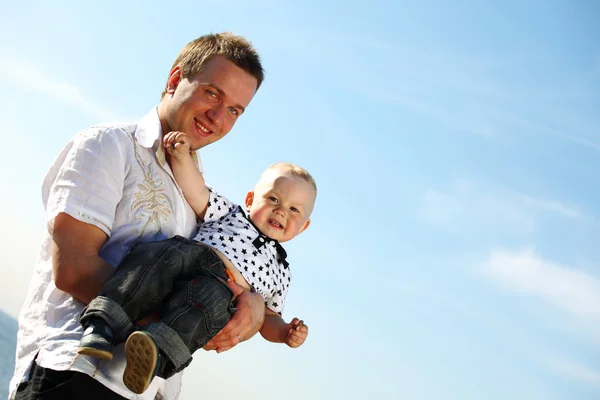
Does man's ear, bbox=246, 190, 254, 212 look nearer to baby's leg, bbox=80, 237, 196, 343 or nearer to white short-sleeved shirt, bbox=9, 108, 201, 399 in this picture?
white short-sleeved shirt, bbox=9, 108, 201, 399

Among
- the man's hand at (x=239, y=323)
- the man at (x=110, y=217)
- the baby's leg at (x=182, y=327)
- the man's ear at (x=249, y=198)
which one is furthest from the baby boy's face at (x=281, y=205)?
the baby's leg at (x=182, y=327)

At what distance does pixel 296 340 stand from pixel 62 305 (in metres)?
1.34

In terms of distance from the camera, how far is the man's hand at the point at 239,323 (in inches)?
126

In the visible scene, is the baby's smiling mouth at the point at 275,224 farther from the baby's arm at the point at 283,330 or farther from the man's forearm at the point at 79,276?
the man's forearm at the point at 79,276

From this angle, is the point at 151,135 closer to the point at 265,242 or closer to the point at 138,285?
the point at 138,285

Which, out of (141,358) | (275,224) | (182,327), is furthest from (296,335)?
(141,358)

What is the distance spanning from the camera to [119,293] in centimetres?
276

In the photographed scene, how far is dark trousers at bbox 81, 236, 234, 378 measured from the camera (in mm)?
2713

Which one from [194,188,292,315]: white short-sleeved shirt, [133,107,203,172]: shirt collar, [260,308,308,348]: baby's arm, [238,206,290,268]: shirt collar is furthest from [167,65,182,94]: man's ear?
[260,308,308,348]: baby's arm

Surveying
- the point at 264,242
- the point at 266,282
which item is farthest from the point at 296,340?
the point at 264,242

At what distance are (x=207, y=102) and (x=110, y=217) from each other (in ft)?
3.00

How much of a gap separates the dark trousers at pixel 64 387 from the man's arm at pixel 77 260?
1.07 feet

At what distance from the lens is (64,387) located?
275cm

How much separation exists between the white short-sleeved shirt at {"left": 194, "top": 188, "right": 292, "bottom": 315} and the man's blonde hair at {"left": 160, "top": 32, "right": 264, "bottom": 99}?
71 cm
